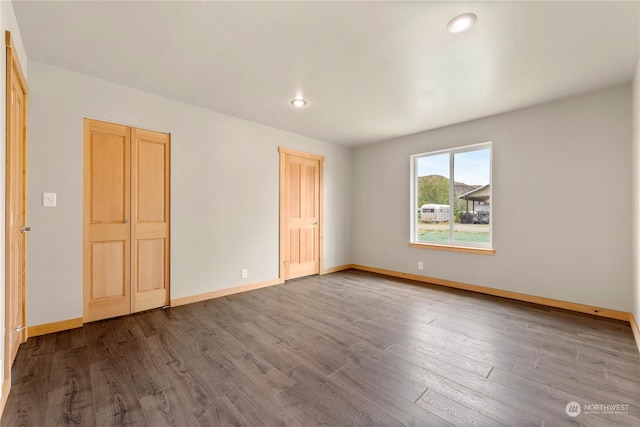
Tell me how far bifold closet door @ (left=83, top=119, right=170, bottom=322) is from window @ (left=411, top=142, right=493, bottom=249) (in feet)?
12.5

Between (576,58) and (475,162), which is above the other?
(576,58)

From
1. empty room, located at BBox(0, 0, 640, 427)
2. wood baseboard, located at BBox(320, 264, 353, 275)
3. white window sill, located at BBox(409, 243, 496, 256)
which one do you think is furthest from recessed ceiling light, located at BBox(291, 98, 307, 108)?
wood baseboard, located at BBox(320, 264, 353, 275)

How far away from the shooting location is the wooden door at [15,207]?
1.73 meters

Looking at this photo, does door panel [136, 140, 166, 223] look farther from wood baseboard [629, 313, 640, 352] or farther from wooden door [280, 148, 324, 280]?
wood baseboard [629, 313, 640, 352]

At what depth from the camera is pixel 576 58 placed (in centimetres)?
241

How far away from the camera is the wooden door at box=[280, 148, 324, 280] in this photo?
4.60 metres

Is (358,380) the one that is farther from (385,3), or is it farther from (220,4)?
(220,4)

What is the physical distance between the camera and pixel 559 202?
10.9 ft

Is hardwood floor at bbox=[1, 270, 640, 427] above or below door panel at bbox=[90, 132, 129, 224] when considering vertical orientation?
below

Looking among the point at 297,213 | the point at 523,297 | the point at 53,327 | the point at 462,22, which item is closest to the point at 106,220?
the point at 53,327

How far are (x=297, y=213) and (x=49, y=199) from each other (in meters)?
3.10

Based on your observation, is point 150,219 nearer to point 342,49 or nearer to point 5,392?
point 5,392

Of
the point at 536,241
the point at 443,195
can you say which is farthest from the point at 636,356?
the point at 443,195

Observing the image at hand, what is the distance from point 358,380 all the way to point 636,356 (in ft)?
7.41
